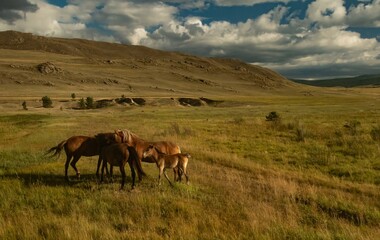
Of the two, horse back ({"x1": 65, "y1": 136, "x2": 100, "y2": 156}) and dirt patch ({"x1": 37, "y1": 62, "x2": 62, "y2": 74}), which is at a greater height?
dirt patch ({"x1": 37, "y1": 62, "x2": 62, "y2": 74})

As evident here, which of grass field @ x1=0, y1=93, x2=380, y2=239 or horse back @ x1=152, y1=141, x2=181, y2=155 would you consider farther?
horse back @ x1=152, y1=141, x2=181, y2=155

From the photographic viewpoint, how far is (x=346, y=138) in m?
23.1

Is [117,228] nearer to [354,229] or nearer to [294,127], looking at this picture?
[354,229]

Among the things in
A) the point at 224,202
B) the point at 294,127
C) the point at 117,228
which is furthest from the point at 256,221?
the point at 294,127

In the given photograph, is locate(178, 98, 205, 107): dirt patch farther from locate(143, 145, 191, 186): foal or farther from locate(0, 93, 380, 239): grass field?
locate(143, 145, 191, 186): foal

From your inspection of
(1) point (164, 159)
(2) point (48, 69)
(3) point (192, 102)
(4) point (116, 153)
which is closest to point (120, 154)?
(4) point (116, 153)

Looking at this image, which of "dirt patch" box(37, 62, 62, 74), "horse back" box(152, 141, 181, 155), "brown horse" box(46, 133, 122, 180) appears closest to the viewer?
"brown horse" box(46, 133, 122, 180)

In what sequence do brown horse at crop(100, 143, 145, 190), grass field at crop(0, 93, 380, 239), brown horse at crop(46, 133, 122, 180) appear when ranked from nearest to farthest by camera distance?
grass field at crop(0, 93, 380, 239) < brown horse at crop(100, 143, 145, 190) < brown horse at crop(46, 133, 122, 180)

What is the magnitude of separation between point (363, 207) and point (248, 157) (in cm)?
905

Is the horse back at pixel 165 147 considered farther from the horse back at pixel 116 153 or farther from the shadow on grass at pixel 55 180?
the horse back at pixel 116 153

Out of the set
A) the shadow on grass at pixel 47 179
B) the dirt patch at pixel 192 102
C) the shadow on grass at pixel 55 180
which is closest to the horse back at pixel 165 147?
the shadow on grass at pixel 55 180

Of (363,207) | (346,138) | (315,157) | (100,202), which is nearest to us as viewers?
(100,202)

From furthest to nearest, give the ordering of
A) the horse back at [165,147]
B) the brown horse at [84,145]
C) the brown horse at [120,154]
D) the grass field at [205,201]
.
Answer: the horse back at [165,147] < the brown horse at [84,145] < the brown horse at [120,154] < the grass field at [205,201]

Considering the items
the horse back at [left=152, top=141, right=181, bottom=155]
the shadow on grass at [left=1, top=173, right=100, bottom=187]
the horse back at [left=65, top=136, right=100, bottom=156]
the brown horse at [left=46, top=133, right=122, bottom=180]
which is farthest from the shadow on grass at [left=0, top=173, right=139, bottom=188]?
the horse back at [left=152, top=141, right=181, bottom=155]
